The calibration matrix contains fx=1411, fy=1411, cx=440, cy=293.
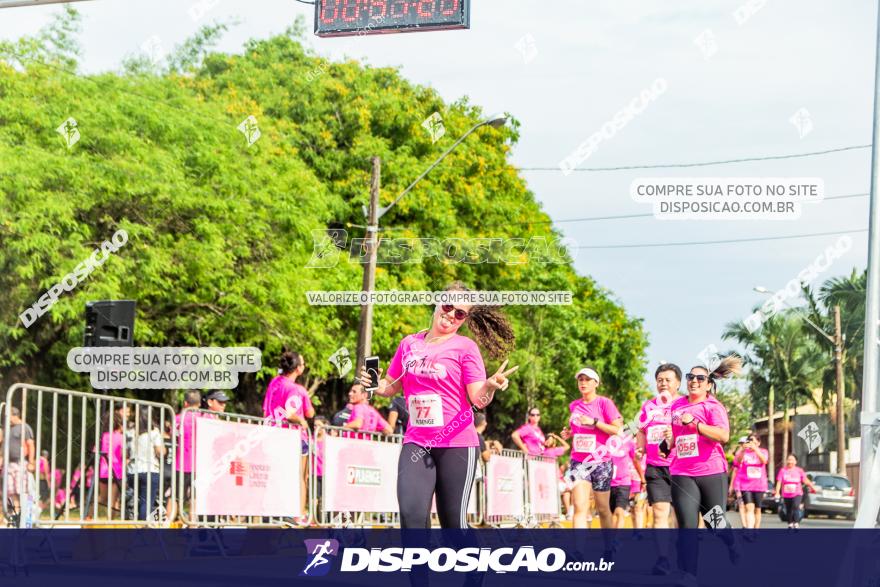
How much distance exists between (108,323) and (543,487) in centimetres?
677

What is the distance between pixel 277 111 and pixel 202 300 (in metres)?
10.9

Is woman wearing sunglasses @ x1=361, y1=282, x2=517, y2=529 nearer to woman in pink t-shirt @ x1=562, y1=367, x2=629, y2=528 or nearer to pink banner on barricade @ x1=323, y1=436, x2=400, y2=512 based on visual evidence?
pink banner on barricade @ x1=323, y1=436, x2=400, y2=512

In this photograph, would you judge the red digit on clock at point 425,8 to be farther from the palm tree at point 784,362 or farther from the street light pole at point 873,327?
the palm tree at point 784,362

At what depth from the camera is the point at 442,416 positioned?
7.48 metres

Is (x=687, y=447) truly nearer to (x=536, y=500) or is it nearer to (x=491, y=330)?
(x=491, y=330)

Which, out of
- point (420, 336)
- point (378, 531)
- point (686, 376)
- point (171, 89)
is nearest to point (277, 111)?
point (171, 89)

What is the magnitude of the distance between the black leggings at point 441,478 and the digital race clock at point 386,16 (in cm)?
657

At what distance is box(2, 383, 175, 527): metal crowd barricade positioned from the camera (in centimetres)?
912

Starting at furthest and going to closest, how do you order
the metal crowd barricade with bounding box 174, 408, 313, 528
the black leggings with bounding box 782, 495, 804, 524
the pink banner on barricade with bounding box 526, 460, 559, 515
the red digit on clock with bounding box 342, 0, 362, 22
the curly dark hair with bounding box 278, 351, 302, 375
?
the black leggings with bounding box 782, 495, 804, 524
the pink banner on barricade with bounding box 526, 460, 559, 515
the red digit on clock with bounding box 342, 0, 362, 22
the curly dark hair with bounding box 278, 351, 302, 375
the metal crowd barricade with bounding box 174, 408, 313, 528

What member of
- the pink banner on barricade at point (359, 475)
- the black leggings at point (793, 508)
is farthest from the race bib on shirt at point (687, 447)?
the black leggings at point (793, 508)

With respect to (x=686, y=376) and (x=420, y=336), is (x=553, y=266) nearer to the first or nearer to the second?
(x=686, y=376)

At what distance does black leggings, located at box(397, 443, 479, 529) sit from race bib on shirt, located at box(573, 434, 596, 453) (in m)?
5.04
